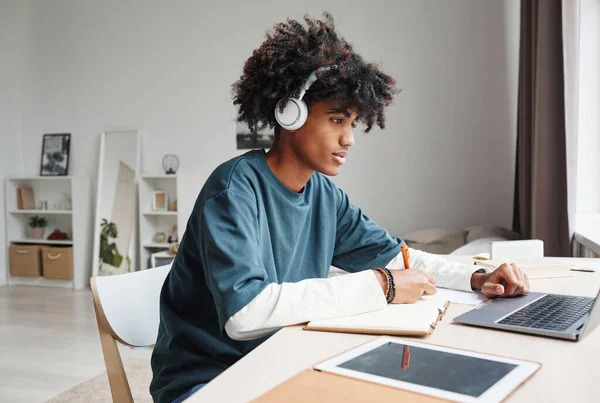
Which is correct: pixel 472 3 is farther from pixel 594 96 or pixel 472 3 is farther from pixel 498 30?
pixel 594 96

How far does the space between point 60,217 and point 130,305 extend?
4.72 meters

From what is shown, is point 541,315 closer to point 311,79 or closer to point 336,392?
point 336,392

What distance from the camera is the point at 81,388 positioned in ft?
8.88

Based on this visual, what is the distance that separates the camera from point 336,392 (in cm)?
69

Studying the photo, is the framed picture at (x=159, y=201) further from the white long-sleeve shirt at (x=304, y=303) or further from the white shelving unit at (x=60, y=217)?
the white long-sleeve shirt at (x=304, y=303)

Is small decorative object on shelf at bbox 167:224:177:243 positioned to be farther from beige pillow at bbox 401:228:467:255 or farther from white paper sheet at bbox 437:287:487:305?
white paper sheet at bbox 437:287:487:305

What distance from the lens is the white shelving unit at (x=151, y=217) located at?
5.14 meters

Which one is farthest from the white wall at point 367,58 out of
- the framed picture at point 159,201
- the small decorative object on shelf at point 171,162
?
the framed picture at point 159,201

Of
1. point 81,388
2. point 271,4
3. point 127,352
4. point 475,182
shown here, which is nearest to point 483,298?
point 81,388

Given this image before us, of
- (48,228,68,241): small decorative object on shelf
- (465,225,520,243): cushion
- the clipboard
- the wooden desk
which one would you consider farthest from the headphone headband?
(48,228,68,241): small decorative object on shelf

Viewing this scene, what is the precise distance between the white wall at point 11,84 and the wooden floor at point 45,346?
131cm

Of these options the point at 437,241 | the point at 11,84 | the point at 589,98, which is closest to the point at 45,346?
the point at 437,241

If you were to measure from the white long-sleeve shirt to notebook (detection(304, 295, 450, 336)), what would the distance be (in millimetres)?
19

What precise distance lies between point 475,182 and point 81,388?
300cm
